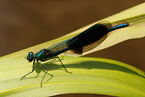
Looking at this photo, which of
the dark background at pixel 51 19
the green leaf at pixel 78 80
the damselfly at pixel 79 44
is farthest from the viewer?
the dark background at pixel 51 19

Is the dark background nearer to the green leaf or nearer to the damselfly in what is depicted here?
the damselfly

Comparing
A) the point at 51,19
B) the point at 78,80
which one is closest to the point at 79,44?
the point at 78,80

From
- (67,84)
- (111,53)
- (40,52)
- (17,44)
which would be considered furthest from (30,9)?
(67,84)

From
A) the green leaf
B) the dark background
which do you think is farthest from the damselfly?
the dark background

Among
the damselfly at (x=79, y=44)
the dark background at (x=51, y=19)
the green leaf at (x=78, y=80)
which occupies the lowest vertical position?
the green leaf at (x=78, y=80)

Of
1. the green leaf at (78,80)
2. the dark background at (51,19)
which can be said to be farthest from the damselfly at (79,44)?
the dark background at (51,19)

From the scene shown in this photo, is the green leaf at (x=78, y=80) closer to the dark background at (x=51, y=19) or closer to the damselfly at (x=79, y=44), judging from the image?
the damselfly at (x=79, y=44)
